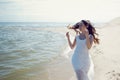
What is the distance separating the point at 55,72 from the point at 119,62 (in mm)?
3148

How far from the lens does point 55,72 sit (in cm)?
1150

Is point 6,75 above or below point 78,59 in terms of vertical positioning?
below

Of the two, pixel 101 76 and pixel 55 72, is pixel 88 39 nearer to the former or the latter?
pixel 101 76

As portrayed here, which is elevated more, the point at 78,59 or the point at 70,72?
the point at 78,59

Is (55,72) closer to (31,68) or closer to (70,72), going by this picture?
(70,72)

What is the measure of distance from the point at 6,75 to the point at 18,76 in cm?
72

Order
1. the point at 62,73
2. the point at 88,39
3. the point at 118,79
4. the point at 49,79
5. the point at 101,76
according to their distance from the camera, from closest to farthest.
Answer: the point at 88,39, the point at 118,79, the point at 101,76, the point at 49,79, the point at 62,73

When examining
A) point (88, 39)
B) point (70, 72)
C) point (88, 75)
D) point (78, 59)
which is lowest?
point (70, 72)

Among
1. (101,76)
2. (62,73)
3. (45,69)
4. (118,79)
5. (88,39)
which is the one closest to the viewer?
(88,39)

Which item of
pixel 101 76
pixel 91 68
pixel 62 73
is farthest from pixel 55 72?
pixel 91 68

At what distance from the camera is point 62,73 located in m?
11.2

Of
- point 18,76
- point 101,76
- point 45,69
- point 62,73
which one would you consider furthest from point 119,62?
point 18,76

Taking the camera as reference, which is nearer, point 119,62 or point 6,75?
point 119,62

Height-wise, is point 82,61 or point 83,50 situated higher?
point 83,50
